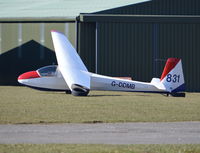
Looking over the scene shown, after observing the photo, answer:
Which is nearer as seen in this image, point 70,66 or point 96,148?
point 96,148

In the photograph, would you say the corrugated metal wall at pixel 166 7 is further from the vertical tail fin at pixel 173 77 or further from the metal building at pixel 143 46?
the vertical tail fin at pixel 173 77

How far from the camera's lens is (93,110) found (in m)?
22.2

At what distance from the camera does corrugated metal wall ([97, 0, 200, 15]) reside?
38.9 meters

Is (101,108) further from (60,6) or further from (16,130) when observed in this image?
(60,6)

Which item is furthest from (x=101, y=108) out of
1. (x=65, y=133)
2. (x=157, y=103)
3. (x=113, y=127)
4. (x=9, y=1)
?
(x=9, y=1)

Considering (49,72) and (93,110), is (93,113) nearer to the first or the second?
(93,110)

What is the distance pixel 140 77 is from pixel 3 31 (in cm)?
902

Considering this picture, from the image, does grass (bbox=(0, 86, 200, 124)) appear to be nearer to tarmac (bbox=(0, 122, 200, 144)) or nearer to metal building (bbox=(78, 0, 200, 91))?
tarmac (bbox=(0, 122, 200, 144))

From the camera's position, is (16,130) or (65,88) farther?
(65,88)

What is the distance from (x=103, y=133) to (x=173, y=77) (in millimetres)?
14282

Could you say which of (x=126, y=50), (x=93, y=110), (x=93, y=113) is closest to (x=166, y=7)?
(x=126, y=50)

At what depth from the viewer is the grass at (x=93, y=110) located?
64.1ft

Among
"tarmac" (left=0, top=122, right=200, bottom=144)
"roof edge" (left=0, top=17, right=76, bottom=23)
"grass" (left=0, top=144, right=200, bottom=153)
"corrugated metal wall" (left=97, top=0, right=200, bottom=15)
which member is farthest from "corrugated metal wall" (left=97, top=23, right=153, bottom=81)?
"grass" (left=0, top=144, right=200, bottom=153)

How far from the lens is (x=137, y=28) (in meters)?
38.6
